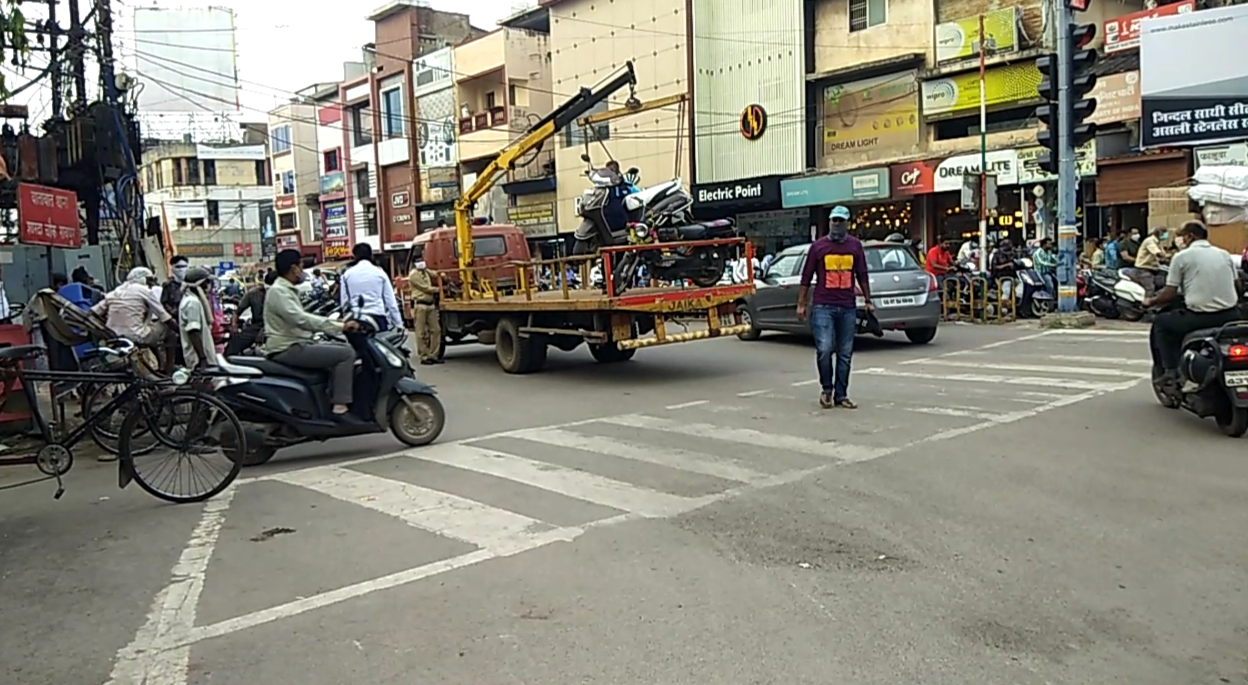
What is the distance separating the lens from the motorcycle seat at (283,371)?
8.10m

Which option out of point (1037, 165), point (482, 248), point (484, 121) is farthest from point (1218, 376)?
point (484, 121)

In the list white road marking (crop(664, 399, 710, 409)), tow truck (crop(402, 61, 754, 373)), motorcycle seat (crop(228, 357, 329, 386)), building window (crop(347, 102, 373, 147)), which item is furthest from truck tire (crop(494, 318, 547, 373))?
building window (crop(347, 102, 373, 147))

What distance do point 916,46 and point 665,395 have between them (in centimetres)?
1851

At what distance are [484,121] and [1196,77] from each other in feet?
90.7

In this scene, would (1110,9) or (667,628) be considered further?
(1110,9)

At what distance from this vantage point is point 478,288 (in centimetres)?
1522

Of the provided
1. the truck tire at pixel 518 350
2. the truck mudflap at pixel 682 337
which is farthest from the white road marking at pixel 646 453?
the truck tire at pixel 518 350

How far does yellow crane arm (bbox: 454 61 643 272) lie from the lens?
1566cm

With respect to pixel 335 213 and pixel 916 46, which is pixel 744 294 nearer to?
pixel 916 46

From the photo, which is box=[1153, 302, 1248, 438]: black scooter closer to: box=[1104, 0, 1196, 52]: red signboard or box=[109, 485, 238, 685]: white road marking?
box=[109, 485, 238, 685]: white road marking

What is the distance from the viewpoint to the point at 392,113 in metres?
47.4

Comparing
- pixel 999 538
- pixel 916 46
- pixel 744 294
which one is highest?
pixel 916 46

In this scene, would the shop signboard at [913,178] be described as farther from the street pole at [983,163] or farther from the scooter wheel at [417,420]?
the scooter wheel at [417,420]

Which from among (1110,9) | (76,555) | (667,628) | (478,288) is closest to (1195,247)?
(667,628)
